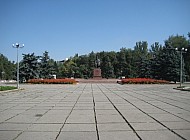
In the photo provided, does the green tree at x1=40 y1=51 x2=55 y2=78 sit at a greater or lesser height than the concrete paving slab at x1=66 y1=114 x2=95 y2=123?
greater

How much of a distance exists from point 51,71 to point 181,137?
61.6 metres

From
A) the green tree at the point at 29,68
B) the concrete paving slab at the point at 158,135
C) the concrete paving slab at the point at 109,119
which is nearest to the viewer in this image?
the concrete paving slab at the point at 158,135

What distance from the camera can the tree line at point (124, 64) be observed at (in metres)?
55.5

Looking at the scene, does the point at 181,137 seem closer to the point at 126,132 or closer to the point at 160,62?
the point at 126,132

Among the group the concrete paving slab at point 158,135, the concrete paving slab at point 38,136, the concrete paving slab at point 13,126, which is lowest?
the concrete paving slab at point 158,135

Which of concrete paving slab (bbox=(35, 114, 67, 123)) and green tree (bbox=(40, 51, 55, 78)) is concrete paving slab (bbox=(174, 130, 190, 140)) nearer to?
concrete paving slab (bbox=(35, 114, 67, 123))

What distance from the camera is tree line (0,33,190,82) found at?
182ft

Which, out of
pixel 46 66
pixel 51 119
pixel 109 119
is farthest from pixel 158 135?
pixel 46 66

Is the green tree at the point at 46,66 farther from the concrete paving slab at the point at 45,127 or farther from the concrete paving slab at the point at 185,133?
the concrete paving slab at the point at 185,133

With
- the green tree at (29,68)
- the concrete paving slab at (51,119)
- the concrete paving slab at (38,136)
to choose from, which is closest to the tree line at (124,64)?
the green tree at (29,68)

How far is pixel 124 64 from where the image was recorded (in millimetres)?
91750

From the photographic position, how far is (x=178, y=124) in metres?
8.38

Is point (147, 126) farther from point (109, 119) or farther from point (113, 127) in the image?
point (109, 119)

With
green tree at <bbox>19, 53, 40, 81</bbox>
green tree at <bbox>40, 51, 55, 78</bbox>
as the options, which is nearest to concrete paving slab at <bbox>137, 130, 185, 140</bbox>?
green tree at <bbox>19, 53, 40, 81</bbox>
